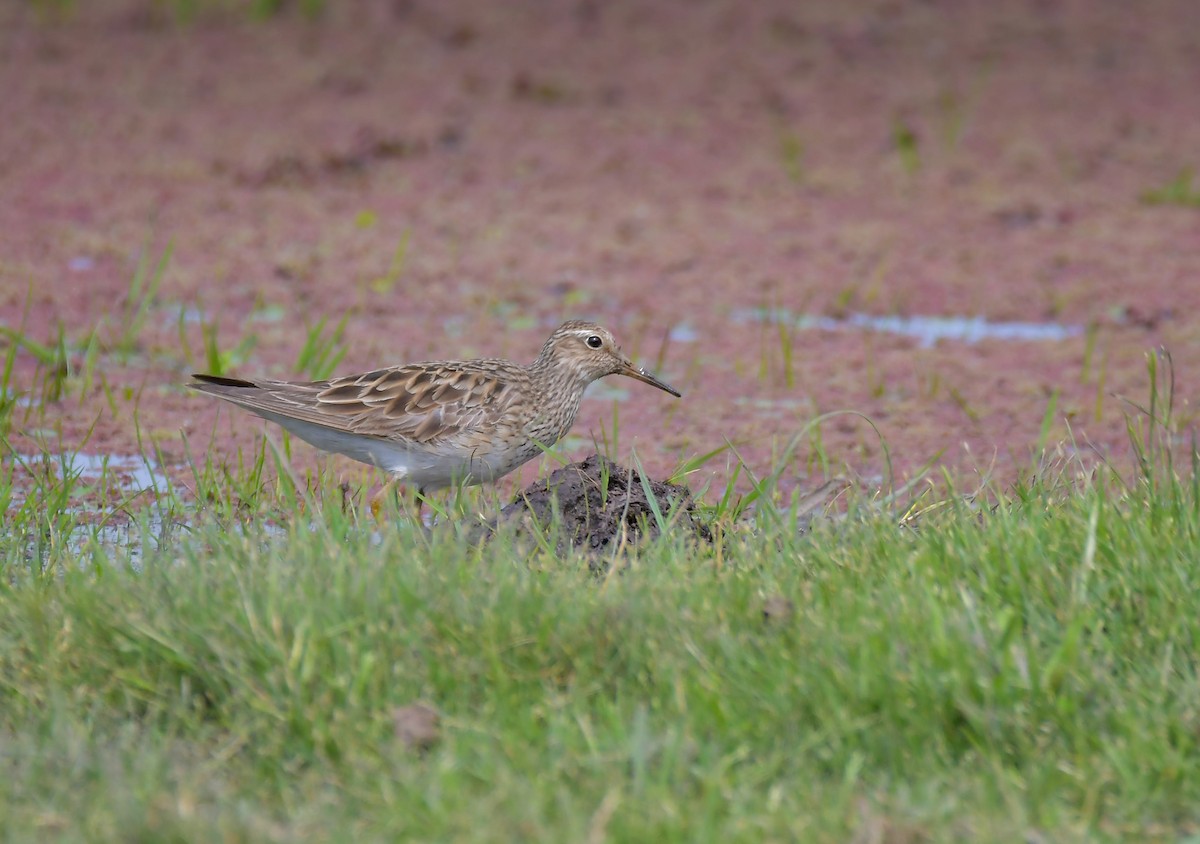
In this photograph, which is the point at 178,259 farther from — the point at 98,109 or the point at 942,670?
the point at 942,670

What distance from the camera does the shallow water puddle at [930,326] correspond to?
9.44 meters

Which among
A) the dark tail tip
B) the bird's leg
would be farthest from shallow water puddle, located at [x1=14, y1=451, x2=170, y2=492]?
the bird's leg

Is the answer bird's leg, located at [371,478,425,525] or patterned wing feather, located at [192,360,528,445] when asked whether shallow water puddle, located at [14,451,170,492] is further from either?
bird's leg, located at [371,478,425,525]

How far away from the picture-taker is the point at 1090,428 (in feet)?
25.4

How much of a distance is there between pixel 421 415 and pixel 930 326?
4.18 metres

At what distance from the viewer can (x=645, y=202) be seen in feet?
38.6

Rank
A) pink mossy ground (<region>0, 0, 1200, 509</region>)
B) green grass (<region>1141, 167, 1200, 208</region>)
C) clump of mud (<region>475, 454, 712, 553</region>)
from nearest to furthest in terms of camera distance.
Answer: clump of mud (<region>475, 454, 712, 553</region>)
pink mossy ground (<region>0, 0, 1200, 509</region>)
green grass (<region>1141, 167, 1200, 208</region>)

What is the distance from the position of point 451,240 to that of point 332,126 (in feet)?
8.60

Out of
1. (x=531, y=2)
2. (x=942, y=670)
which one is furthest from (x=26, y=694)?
(x=531, y=2)

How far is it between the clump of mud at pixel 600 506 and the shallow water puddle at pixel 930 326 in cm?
367

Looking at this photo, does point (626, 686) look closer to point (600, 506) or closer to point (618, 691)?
point (618, 691)

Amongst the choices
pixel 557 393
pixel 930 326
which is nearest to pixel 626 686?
pixel 557 393

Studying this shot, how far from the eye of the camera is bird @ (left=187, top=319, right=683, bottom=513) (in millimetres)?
6352

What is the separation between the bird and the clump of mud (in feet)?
1.82
